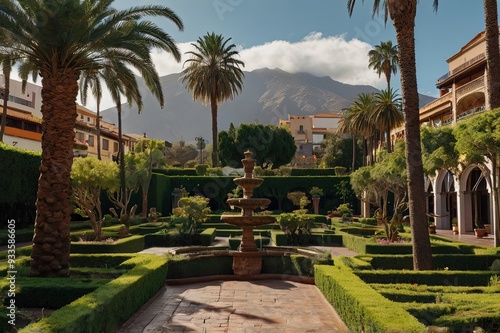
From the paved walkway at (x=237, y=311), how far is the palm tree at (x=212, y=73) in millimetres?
32806

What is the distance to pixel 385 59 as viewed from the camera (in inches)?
1918

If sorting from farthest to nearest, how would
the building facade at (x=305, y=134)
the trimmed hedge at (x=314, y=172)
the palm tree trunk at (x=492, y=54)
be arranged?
the building facade at (x=305, y=134) < the trimmed hedge at (x=314, y=172) < the palm tree trunk at (x=492, y=54)

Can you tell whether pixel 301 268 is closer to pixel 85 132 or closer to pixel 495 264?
pixel 495 264

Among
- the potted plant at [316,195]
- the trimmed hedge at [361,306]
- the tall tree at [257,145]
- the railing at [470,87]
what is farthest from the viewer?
the tall tree at [257,145]

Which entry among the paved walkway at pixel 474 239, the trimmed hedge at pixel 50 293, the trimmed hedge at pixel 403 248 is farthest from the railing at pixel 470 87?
the trimmed hedge at pixel 50 293

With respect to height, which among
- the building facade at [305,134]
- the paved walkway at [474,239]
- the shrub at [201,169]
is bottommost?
the paved walkway at [474,239]

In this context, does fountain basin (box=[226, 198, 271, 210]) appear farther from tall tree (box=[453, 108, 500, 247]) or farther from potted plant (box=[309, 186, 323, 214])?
potted plant (box=[309, 186, 323, 214])

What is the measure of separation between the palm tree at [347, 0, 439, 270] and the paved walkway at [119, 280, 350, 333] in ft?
9.66

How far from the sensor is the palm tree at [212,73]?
1708 inches

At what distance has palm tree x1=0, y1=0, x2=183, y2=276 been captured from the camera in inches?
404

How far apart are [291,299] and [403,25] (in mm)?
Result: 7712

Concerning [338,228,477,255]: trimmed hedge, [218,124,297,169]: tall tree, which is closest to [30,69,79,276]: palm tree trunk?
[338,228,477,255]: trimmed hedge

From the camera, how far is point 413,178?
11.6m

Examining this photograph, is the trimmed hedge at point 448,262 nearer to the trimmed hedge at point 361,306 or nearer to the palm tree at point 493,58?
the palm tree at point 493,58
